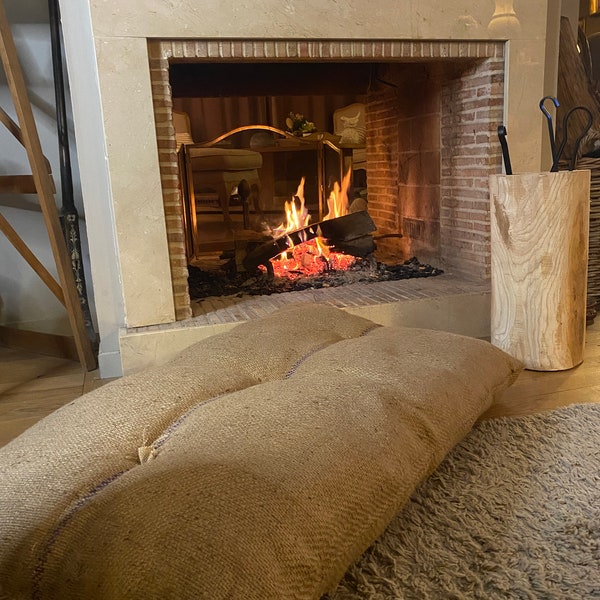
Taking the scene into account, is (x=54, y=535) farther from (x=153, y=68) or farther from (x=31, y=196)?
(x=31, y=196)

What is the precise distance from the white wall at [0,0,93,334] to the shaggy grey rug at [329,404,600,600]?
5.65 ft

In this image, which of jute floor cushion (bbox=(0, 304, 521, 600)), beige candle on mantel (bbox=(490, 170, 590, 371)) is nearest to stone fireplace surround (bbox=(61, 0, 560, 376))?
beige candle on mantel (bbox=(490, 170, 590, 371))

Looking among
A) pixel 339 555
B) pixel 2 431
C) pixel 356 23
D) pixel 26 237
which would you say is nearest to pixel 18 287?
pixel 26 237

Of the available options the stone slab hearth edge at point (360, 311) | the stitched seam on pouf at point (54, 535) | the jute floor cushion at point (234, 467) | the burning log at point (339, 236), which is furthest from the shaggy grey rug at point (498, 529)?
the burning log at point (339, 236)

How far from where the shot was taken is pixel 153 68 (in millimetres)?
1789

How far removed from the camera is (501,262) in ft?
5.66

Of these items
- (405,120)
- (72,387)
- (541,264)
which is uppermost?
(405,120)

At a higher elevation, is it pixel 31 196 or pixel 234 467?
pixel 31 196

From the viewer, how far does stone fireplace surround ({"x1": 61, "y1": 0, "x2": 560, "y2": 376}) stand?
1.74 metres

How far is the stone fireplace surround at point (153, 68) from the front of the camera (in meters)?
1.74

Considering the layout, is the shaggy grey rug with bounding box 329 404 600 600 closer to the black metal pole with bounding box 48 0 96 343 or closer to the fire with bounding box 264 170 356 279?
the fire with bounding box 264 170 356 279

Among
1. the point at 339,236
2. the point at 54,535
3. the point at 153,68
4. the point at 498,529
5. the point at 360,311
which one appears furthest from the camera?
the point at 339,236

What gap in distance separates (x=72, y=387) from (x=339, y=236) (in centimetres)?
118

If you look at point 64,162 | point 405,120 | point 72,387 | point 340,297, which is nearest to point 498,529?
point 340,297
